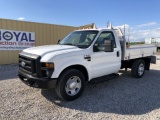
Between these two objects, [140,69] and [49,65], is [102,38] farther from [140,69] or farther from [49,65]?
[140,69]

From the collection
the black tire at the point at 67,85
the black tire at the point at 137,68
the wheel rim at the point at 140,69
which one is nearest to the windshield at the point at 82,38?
the black tire at the point at 67,85

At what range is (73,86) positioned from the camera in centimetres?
443

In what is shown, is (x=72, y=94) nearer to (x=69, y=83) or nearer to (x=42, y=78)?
(x=69, y=83)

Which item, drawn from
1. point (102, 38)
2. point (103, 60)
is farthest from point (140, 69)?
point (102, 38)

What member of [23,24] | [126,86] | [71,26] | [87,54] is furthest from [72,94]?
[71,26]

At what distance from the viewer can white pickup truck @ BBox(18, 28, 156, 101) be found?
393 cm

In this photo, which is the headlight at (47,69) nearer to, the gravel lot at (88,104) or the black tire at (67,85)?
the black tire at (67,85)

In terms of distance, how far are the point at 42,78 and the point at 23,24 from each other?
8451 millimetres

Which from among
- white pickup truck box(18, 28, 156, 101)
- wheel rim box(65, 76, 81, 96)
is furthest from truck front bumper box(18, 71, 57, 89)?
wheel rim box(65, 76, 81, 96)

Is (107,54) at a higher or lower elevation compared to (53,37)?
lower

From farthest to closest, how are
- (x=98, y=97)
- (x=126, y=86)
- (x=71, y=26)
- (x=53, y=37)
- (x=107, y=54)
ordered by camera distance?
(x=71, y=26), (x=53, y=37), (x=126, y=86), (x=107, y=54), (x=98, y=97)

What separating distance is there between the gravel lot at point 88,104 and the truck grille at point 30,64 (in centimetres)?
86

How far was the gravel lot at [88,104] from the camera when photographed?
143 inches

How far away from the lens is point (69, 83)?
437cm
